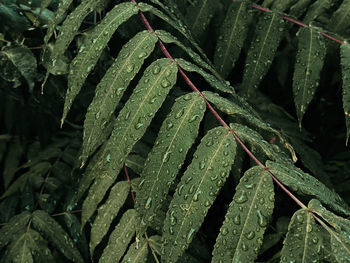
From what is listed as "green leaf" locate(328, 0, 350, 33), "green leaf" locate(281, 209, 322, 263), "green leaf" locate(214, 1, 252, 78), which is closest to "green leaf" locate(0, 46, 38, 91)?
"green leaf" locate(214, 1, 252, 78)

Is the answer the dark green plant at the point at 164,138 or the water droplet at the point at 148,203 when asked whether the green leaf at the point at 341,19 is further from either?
the water droplet at the point at 148,203

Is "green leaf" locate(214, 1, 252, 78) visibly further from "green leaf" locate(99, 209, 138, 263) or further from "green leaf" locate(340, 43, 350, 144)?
"green leaf" locate(99, 209, 138, 263)

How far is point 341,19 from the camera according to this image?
1.70 meters

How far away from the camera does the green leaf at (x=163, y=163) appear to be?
Result: 3.15 feet

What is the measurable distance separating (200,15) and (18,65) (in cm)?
74

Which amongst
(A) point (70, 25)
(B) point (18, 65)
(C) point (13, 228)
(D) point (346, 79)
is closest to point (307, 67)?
(D) point (346, 79)

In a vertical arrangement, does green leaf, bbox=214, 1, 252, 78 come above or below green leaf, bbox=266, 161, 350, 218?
above

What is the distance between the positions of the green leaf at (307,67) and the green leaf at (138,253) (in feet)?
2.19

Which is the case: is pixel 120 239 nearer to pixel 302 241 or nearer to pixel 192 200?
pixel 192 200

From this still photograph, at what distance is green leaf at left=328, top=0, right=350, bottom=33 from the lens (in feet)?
5.53

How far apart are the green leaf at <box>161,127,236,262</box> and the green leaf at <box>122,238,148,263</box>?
0.31m

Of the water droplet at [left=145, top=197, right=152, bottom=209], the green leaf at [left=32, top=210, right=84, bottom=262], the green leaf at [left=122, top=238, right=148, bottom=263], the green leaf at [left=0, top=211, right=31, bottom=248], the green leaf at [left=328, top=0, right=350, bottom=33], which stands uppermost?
the green leaf at [left=328, top=0, right=350, bottom=33]

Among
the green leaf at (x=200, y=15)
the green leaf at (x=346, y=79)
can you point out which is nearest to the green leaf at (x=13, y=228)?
the green leaf at (x=200, y=15)

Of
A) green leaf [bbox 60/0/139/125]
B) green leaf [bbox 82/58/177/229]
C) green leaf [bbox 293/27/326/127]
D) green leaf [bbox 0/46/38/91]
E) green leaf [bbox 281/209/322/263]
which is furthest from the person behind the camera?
green leaf [bbox 0/46/38/91]
